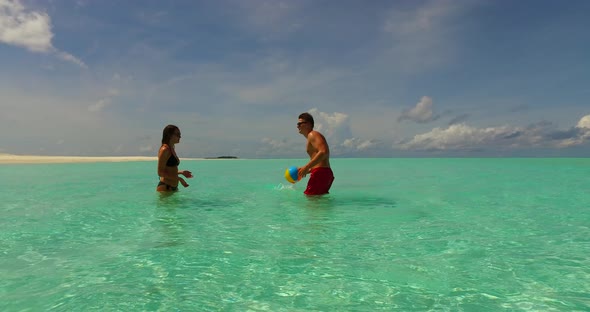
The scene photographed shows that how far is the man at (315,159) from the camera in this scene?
35.8 feet

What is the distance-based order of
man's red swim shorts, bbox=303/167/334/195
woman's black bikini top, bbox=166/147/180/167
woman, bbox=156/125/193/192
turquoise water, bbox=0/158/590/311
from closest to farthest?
turquoise water, bbox=0/158/590/311 → woman, bbox=156/125/193/192 → woman's black bikini top, bbox=166/147/180/167 → man's red swim shorts, bbox=303/167/334/195

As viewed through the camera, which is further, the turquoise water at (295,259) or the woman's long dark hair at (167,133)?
the woman's long dark hair at (167,133)

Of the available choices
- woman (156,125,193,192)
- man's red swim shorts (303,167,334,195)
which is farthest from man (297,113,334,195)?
woman (156,125,193,192)

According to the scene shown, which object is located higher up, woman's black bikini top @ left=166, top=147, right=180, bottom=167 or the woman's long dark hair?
the woman's long dark hair

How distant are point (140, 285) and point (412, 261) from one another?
352 cm

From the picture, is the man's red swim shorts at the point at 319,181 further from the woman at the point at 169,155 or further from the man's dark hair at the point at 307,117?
the woman at the point at 169,155

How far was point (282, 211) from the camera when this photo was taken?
30.4ft

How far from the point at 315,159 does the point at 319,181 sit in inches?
35.9

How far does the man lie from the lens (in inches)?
429

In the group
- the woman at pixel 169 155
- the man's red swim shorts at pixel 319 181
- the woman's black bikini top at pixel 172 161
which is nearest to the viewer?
the woman at pixel 169 155

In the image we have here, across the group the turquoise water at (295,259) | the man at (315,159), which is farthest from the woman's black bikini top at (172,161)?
the man at (315,159)

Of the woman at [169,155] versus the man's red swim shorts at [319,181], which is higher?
the woman at [169,155]

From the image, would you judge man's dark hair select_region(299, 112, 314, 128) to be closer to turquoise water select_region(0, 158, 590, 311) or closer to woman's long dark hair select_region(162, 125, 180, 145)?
turquoise water select_region(0, 158, 590, 311)

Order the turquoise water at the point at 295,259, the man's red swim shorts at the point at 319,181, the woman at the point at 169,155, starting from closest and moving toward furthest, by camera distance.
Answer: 1. the turquoise water at the point at 295,259
2. the woman at the point at 169,155
3. the man's red swim shorts at the point at 319,181
